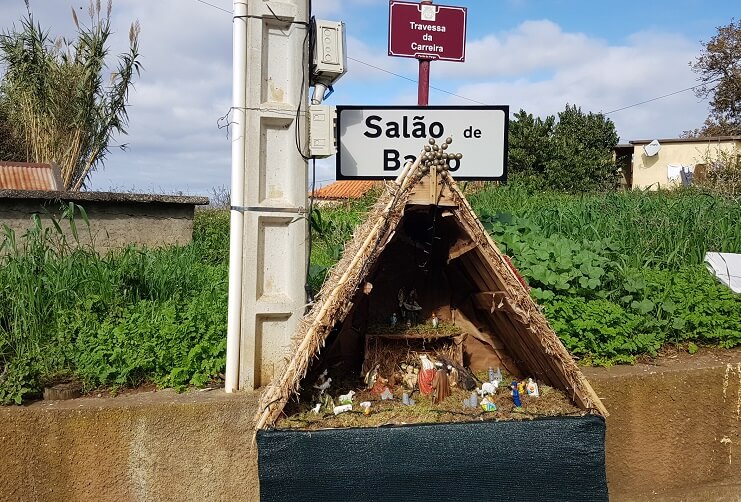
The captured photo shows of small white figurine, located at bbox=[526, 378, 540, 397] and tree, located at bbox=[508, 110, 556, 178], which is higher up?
tree, located at bbox=[508, 110, 556, 178]

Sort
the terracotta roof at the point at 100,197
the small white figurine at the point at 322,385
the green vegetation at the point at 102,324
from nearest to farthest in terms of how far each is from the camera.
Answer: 1. the small white figurine at the point at 322,385
2. the green vegetation at the point at 102,324
3. the terracotta roof at the point at 100,197

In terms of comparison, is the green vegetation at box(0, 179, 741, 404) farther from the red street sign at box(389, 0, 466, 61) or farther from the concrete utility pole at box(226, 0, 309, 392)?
the red street sign at box(389, 0, 466, 61)

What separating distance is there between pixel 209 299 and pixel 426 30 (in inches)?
99.2

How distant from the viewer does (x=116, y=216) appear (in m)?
6.33

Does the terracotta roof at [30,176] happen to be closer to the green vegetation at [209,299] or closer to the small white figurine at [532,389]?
the green vegetation at [209,299]

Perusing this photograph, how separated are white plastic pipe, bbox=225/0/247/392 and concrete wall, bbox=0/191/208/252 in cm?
267

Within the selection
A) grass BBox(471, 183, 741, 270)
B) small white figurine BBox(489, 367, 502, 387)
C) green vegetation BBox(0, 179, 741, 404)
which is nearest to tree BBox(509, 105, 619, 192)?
grass BBox(471, 183, 741, 270)

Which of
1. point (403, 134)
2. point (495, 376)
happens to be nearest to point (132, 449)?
point (495, 376)

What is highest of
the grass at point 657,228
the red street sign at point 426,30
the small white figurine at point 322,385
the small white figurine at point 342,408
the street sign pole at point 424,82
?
the red street sign at point 426,30

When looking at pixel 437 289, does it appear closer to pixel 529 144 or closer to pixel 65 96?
pixel 65 96

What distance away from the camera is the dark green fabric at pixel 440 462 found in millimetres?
2871

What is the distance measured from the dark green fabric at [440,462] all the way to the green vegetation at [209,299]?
1330 mm

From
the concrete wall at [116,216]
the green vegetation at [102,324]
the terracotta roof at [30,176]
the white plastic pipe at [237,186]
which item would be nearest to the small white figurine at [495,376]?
the white plastic pipe at [237,186]

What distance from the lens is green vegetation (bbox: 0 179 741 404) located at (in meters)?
4.05
